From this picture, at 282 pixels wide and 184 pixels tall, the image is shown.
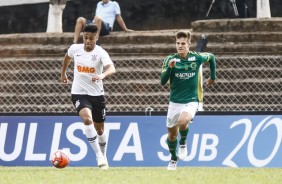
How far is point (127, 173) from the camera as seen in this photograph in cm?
1672

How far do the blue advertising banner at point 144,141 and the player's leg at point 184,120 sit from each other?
7.22ft

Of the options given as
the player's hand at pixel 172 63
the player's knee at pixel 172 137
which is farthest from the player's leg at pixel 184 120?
the player's hand at pixel 172 63

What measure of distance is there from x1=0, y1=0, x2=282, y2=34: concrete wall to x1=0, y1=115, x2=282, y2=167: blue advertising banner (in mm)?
9146

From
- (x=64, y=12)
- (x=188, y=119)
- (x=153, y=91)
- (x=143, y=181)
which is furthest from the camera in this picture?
(x=64, y=12)

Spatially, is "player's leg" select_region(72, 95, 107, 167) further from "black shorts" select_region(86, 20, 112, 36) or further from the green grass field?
"black shorts" select_region(86, 20, 112, 36)

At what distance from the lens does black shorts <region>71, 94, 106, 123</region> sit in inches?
723

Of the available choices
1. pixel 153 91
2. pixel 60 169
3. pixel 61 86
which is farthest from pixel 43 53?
pixel 60 169

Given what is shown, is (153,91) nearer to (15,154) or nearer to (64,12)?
(15,154)

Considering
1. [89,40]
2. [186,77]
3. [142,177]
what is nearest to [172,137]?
[186,77]

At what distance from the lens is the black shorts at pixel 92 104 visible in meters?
18.4

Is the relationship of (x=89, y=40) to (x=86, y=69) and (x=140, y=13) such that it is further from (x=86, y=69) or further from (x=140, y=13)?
(x=140, y=13)

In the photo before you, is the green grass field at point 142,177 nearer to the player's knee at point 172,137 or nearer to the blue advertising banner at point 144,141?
the player's knee at point 172,137

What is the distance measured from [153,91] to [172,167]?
6.44m

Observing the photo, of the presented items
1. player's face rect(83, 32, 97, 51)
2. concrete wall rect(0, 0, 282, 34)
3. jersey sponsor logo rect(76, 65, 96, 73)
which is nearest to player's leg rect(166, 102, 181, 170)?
jersey sponsor logo rect(76, 65, 96, 73)
